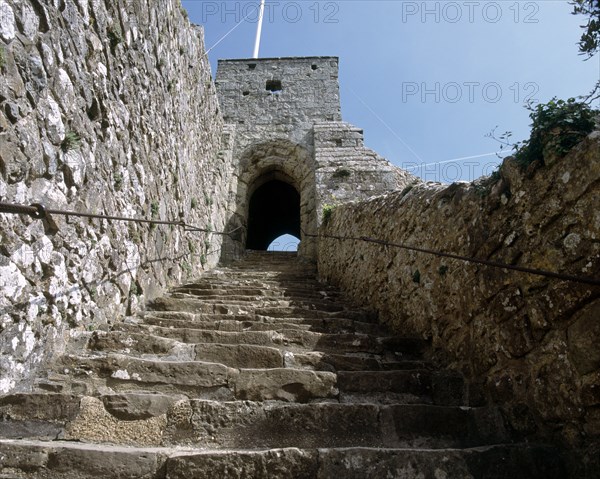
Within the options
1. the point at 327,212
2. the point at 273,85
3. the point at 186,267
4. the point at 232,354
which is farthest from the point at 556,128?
the point at 273,85

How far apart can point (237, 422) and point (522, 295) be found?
5.43 feet

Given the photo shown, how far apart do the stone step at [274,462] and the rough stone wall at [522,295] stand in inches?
9.2

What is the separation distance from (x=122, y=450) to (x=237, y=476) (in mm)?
525

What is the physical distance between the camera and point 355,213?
5625 millimetres

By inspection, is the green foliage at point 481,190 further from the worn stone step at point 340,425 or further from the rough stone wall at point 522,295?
the worn stone step at point 340,425

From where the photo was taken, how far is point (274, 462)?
6.27 ft

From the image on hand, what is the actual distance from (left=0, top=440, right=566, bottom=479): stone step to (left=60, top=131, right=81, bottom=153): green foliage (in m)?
1.67

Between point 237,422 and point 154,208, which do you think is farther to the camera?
point 154,208

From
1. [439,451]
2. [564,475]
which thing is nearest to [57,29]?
[439,451]

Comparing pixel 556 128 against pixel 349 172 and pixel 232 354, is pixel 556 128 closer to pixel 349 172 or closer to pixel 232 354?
pixel 232 354

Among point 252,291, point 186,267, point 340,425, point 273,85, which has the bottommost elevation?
point 340,425

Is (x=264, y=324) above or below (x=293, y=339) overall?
above

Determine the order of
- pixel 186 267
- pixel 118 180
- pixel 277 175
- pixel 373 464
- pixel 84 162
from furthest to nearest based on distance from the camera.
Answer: pixel 277 175 < pixel 186 267 < pixel 118 180 < pixel 84 162 < pixel 373 464

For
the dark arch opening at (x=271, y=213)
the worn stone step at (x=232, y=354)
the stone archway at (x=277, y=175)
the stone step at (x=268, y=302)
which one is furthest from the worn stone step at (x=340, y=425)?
the dark arch opening at (x=271, y=213)
